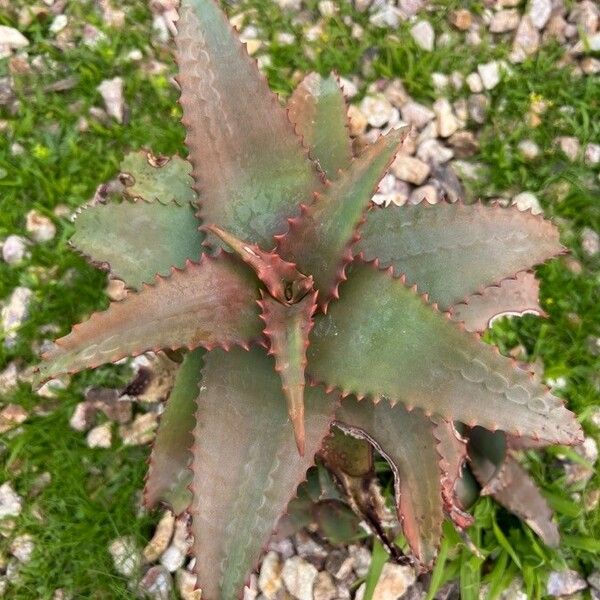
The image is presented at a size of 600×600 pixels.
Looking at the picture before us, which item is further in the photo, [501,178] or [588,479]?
[501,178]

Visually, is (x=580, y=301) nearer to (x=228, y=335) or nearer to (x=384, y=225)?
(x=384, y=225)

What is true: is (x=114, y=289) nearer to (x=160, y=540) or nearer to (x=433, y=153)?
(x=160, y=540)

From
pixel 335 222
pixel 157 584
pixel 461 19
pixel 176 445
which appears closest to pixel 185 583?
pixel 157 584

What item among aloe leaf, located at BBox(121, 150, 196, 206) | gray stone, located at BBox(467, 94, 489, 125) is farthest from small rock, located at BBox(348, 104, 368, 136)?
aloe leaf, located at BBox(121, 150, 196, 206)

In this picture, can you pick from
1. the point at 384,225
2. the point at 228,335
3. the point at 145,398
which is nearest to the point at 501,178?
the point at 384,225

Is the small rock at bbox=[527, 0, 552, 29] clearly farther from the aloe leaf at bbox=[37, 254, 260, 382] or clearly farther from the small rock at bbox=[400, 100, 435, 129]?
the aloe leaf at bbox=[37, 254, 260, 382]

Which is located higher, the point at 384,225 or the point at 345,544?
the point at 384,225

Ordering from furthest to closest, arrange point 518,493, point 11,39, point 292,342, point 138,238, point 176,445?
point 11,39
point 518,493
point 176,445
point 138,238
point 292,342
